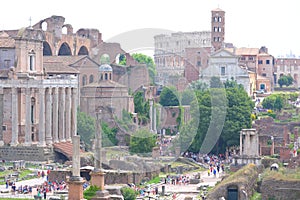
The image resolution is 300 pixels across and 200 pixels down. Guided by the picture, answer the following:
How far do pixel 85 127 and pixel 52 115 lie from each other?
13.6ft

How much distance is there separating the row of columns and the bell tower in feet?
141

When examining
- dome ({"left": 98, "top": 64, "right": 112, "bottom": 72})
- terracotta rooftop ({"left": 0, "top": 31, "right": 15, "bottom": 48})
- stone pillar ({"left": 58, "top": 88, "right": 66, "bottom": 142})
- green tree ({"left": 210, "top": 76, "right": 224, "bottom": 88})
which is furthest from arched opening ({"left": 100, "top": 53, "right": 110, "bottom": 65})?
terracotta rooftop ({"left": 0, "top": 31, "right": 15, "bottom": 48})

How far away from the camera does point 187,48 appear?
10225 centimetres

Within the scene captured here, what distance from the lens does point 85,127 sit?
210 ft

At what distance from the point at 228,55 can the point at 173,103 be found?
746 inches

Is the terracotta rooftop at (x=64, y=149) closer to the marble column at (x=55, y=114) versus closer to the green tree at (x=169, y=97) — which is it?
the marble column at (x=55, y=114)

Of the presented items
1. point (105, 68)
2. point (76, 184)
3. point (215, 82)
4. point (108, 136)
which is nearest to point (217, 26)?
point (215, 82)

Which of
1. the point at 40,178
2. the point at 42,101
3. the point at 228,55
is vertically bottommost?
the point at 40,178

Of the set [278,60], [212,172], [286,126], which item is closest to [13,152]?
[212,172]

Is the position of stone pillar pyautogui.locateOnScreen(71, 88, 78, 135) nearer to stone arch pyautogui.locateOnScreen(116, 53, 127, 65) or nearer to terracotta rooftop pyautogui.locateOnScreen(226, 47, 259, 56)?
stone arch pyautogui.locateOnScreen(116, 53, 127, 65)

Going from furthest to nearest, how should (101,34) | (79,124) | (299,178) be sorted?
(101,34) → (79,124) → (299,178)

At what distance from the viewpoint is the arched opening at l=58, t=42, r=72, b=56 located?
84562mm

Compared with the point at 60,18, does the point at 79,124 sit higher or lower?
lower

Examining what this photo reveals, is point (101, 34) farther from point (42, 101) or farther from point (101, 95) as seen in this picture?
point (42, 101)
